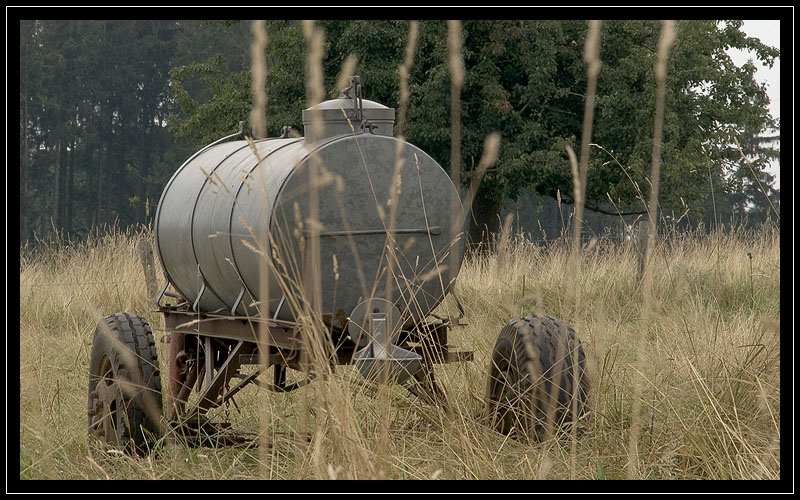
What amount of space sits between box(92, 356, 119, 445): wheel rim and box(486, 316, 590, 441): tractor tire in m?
1.87

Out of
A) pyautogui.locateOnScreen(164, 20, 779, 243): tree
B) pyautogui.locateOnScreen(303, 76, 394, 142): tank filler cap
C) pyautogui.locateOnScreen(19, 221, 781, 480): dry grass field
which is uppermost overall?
pyautogui.locateOnScreen(164, 20, 779, 243): tree

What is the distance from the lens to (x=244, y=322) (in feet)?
15.2

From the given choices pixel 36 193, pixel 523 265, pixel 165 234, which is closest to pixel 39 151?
pixel 36 193

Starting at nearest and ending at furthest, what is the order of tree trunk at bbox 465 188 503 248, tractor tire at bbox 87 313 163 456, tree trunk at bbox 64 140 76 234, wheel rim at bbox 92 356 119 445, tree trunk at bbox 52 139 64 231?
tractor tire at bbox 87 313 163 456
wheel rim at bbox 92 356 119 445
tree trunk at bbox 465 188 503 248
tree trunk at bbox 52 139 64 231
tree trunk at bbox 64 140 76 234

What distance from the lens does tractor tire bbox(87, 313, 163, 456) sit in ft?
14.9

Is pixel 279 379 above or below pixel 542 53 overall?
below

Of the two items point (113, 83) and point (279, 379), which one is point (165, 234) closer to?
point (279, 379)

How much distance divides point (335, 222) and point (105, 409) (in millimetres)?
1562

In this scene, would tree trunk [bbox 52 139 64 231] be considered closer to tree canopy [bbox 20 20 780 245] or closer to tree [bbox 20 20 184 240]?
tree [bbox 20 20 184 240]

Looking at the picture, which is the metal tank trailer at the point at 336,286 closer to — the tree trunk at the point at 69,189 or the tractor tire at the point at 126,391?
the tractor tire at the point at 126,391

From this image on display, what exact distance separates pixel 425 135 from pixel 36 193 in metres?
28.2

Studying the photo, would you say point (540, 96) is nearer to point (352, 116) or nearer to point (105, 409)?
point (352, 116)

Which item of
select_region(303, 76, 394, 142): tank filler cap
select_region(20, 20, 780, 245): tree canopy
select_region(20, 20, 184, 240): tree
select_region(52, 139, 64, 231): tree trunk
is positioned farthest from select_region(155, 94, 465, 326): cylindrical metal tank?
select_region(52, 139, 64, 231): tree trunk
